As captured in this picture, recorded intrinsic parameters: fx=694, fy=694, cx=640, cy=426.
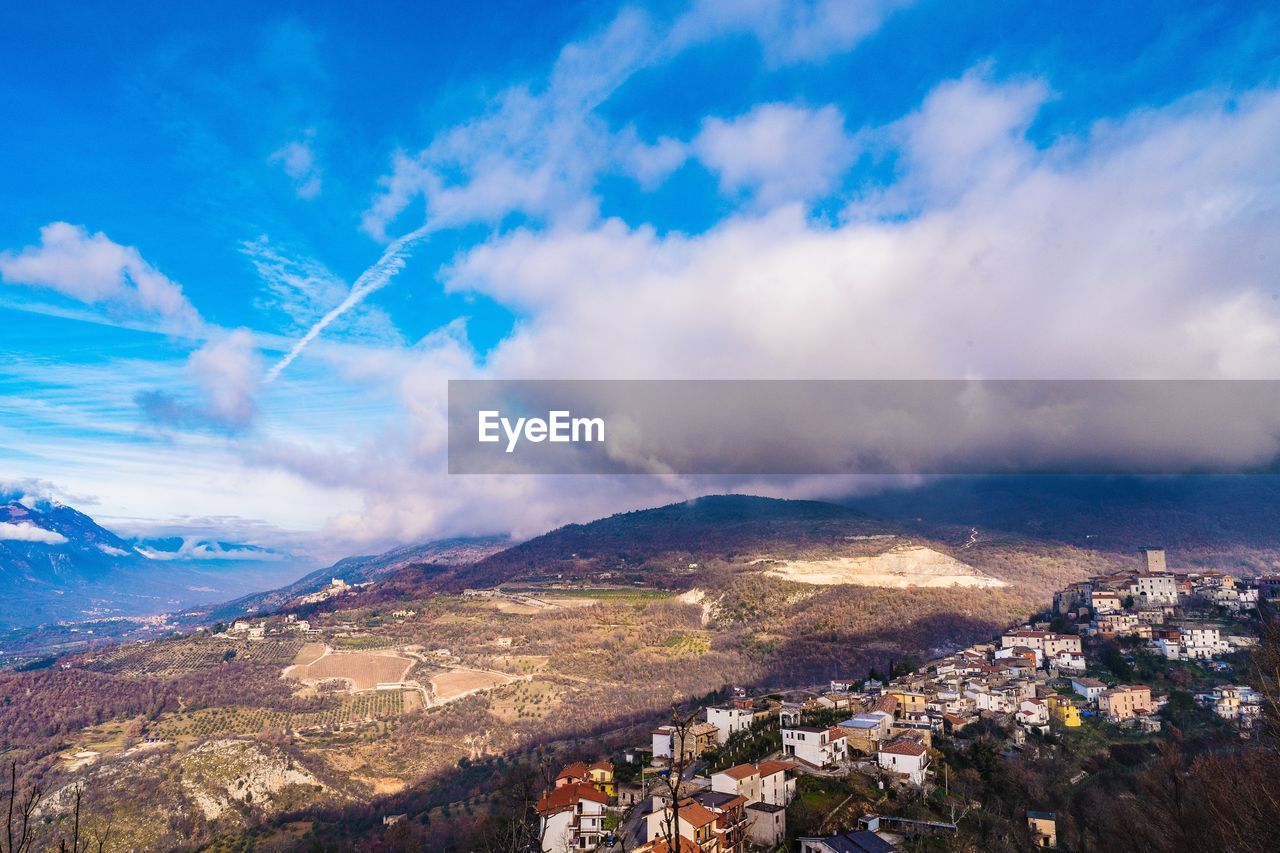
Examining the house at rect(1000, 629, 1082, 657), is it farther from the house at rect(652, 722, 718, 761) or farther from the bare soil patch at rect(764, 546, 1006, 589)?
the bare soil patch at rect(764, 546, 1006, 589)

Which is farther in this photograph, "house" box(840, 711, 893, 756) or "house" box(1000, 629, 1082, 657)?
"house" box(1000, 629, 1082, 657)

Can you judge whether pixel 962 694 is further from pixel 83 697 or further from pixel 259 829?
pixel 83 697

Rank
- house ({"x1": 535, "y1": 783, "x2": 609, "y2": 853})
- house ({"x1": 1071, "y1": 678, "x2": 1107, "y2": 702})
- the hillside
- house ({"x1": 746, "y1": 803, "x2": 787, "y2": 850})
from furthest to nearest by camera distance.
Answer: the hillside < house ({"x1": 1071, "y1": 678, "x2": 1107, "y2": 702}) < house ({"x1": 535, "y1": 783, "x2": 609, "y2": 853}) < house ({"x1": 746, "y1": 803, "x2": 787, "y2": 850})

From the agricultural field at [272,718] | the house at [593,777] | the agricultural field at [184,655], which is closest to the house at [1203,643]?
the house at [593,777]

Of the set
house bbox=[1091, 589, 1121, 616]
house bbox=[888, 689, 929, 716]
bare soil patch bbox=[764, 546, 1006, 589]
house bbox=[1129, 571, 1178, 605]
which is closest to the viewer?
house bbox=[888, 689, 929, 716]

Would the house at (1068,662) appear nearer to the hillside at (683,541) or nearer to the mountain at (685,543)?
the mountain at (685,543)

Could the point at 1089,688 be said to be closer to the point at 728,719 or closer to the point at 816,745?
the point at 816,745

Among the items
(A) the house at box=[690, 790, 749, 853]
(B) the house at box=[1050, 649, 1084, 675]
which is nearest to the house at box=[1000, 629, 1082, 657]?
Answer: (B) the house at box=[1050, 649, 1084, 675]
